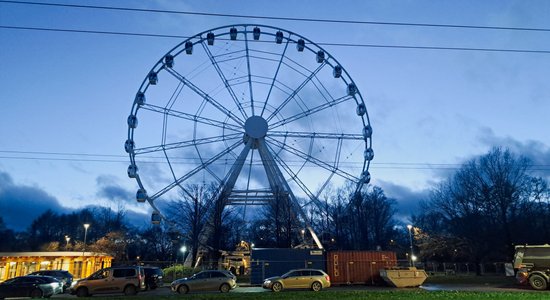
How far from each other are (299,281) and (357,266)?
6691 mm

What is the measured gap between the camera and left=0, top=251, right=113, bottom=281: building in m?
38.6

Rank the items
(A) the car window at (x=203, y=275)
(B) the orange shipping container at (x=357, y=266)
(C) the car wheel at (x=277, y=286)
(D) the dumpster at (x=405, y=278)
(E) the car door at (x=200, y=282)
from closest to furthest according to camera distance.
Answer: (C) the car wheel at (x=277, y=286)
(E) the car door at (x=200, y=282)
(A) the car window at (x=203, y=275)
(D) the dumpster at (x=405, y=278)
(B) the orange shipping container at (x=357, y=266)

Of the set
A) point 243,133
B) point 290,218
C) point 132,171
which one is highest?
point 243,133

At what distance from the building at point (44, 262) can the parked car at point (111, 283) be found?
19404 mm

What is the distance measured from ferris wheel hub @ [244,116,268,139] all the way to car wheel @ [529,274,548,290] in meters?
22.4

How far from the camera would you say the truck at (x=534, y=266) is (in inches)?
936

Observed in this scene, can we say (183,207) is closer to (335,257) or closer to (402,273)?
(335,257)

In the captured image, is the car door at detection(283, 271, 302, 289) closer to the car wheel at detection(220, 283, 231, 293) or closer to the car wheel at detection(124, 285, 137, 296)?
the car wheel at detection(220, 283, 231, 293)

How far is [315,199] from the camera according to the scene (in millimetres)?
36625

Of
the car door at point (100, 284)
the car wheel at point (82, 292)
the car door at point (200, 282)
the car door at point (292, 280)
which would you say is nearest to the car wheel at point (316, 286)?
the car door at point (292, 280)

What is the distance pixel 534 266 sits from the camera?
25.1m

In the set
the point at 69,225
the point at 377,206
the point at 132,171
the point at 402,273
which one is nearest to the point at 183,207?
the point at 132,171

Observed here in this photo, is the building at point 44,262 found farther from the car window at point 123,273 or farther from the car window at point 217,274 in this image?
the car window at point 217,274

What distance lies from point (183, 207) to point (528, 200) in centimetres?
4157
